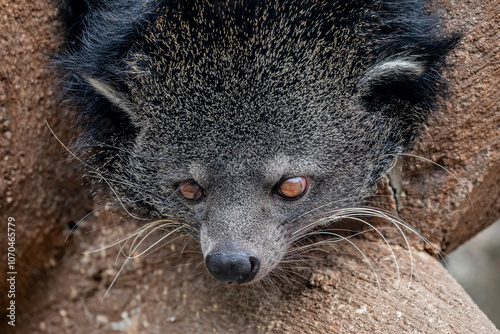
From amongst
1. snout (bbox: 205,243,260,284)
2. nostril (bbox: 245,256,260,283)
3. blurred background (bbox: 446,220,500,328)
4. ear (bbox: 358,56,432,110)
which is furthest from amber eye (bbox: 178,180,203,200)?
blurred background (bbox: 446,220,500,328)

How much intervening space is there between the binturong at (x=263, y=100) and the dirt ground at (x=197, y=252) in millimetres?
259

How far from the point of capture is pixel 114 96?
9.05 ft

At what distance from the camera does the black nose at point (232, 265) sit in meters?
2.49

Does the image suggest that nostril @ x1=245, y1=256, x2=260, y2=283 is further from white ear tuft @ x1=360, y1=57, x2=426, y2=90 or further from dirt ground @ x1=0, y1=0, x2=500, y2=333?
white ear tuft @ x1=360, y1=57, x2=426, y2=90

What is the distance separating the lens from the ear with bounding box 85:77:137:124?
2746mm

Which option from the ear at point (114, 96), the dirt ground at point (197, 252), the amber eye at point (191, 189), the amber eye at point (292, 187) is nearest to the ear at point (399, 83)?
the dirt ground at point (197, 252)

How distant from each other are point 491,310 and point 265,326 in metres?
4.61

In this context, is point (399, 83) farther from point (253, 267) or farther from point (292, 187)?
point (253, 267)

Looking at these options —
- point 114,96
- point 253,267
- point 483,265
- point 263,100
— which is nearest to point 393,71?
point 263,100

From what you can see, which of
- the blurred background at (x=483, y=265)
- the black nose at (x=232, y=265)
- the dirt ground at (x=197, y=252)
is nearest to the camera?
the black nose at (x=232, y=265)

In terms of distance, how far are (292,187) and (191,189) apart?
51cm

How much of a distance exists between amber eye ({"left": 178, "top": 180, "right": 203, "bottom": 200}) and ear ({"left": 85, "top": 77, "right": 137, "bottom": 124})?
42 centimetres

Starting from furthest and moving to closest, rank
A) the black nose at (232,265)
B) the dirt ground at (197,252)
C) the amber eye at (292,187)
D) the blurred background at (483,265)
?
the blurred background at (483,265), the dirt ground at (197,252), the amber eye at (292,187), the black nose at (232,265)

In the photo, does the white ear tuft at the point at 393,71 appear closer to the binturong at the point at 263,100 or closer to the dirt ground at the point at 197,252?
the binturong at the point at 263,100
